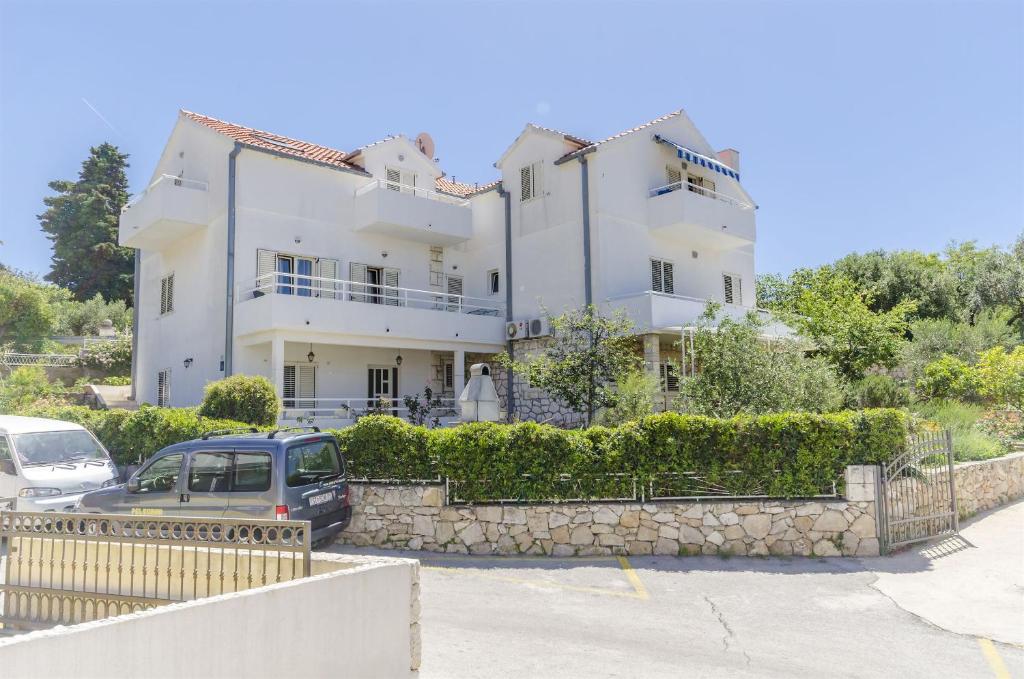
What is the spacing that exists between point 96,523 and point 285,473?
305 cm

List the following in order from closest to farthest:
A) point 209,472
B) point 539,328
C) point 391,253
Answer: point 209,472 < point 539,328 < point 391,253

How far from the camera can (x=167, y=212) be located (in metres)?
20.3

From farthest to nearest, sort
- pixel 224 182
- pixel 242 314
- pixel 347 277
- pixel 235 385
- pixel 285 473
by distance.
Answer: pixel 347 277 → pixel 224 182 → pixel 242 314 → pixel 235 385 → pixel 285 473

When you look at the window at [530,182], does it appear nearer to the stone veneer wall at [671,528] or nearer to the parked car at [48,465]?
the stone veneer wall at [671,528]

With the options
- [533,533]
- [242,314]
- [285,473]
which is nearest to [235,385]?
[242,314]

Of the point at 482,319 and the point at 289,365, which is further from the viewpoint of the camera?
the point at 482,319

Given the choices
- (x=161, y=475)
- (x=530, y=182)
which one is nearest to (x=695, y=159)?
(x=530, y=182)

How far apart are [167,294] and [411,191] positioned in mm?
8985

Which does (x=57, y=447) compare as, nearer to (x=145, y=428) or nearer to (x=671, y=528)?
(x=145, y=428)

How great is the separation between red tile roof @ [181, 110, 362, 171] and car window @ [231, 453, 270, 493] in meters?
13.3

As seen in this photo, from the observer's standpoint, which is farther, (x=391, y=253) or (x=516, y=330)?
(x=391, y=253)

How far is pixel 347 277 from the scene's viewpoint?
878 inches

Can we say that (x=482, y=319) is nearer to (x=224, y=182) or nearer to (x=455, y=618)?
(x=224, y=182)

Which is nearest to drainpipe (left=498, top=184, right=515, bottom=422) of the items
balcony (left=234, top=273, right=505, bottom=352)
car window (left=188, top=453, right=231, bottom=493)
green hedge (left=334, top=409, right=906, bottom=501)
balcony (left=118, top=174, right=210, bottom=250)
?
balcony (left=234, top=273, right=505, bottom=352)
